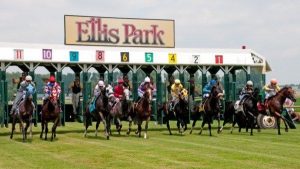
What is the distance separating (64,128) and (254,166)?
46.1ft

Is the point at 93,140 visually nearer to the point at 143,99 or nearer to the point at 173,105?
the point at 143,99

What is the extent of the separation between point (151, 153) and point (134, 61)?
39.6 feet

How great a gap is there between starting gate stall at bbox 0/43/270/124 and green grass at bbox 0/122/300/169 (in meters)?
5.13

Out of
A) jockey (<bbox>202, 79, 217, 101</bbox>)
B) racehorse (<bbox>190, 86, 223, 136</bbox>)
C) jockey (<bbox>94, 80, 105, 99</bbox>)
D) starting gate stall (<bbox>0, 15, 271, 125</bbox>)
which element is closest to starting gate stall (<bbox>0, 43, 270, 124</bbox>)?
starting gate stall (<bbox>0, 15, 271, 125</bbox>)

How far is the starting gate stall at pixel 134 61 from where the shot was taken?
23500 millimetres

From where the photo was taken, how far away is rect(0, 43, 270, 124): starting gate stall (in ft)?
77.1

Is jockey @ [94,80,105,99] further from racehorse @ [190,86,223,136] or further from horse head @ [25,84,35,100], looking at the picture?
racehorse @ [190,86,223,136]

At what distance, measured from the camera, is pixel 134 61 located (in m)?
25.7

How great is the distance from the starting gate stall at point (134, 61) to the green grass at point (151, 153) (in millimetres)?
5131

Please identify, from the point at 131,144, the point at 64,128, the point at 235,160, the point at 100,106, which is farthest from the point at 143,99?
the point at 235,160

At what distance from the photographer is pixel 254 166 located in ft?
37.1

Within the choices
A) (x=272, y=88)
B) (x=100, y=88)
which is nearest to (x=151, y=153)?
(x=100, y=88)

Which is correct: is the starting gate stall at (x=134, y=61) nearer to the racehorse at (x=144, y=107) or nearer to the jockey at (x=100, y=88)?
the jockey at (x=100, y=88)

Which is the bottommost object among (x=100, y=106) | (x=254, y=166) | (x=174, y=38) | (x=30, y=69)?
(x=254, y=166)
